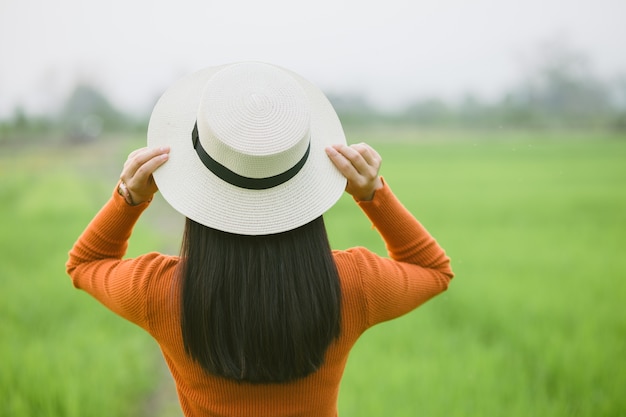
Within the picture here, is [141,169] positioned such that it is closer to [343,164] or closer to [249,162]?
[249,162]

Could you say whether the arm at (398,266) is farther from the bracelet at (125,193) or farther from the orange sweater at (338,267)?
the bracelet at (125,193)

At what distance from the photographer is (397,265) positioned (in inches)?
39.1

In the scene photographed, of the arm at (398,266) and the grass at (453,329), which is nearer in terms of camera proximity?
the arm at (398,266)

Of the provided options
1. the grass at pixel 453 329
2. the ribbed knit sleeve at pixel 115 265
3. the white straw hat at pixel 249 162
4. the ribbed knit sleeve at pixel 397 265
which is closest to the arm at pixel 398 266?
the ribbed knit sleeve at pixel 397 265

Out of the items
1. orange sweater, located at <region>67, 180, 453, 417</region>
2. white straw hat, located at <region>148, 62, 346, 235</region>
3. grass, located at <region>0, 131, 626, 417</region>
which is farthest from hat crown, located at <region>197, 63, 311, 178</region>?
grass, located at <region>0, 131, 626, 417</region>

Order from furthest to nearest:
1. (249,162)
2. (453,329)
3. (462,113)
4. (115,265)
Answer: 1. (462,113)
2. (453,329)
3. (115,265)
4. (249,162)

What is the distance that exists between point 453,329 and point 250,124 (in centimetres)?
288

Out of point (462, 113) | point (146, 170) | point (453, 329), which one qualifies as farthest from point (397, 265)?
point (462, 113)

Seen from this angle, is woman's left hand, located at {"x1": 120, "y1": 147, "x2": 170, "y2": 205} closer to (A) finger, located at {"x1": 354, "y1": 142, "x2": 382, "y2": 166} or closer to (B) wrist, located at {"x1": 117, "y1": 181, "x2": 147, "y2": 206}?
(B) wrist, located at {"x1": 117, "y1": 181, "x2": 147, "y2": 206}

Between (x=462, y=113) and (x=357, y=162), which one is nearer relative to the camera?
(x=357, y=162)

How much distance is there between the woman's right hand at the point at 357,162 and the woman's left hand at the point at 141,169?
1.07 ft

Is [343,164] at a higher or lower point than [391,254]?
higher

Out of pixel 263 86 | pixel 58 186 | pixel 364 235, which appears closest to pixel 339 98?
pixel 58 186

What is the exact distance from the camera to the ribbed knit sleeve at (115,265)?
0.93m
